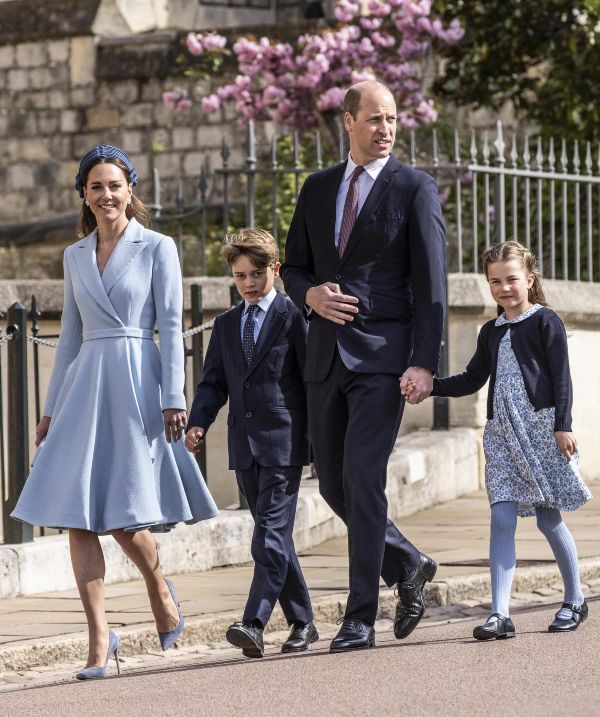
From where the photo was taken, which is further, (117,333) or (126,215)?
(126,215)

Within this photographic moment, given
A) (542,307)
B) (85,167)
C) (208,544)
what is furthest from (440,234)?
(208,544)

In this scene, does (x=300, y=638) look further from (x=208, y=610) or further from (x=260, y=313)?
(x=260, y=313)

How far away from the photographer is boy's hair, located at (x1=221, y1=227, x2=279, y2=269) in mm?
6340

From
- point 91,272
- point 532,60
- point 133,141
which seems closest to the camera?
point 91,272

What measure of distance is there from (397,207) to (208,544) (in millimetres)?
2718

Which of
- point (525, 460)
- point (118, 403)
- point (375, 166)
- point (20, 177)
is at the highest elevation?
point (20, 177)

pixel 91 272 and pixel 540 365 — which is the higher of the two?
pixel 91 272

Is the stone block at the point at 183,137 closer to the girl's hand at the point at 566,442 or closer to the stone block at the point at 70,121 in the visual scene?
the stone block at the point at 70,121

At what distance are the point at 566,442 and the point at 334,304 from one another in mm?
932

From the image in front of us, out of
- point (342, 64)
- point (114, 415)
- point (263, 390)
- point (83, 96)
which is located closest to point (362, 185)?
point (263, 390)

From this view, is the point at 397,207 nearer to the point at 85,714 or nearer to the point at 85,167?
the point at 85,167

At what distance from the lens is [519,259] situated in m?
6.56

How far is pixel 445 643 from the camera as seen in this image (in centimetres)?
623

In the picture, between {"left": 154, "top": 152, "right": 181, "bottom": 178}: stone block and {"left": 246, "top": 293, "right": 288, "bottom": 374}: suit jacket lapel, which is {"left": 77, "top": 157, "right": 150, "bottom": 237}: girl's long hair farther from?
{"left": 154, "top": 152, "right": 181, "bottom": 178}: stone block
